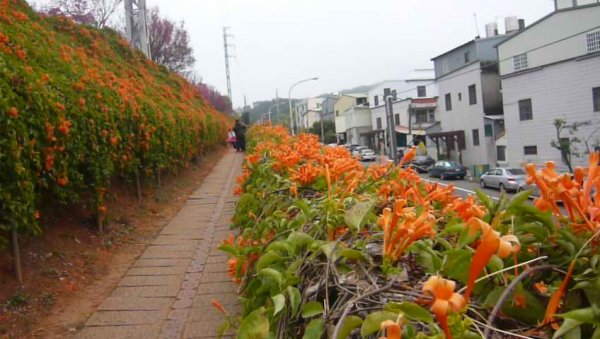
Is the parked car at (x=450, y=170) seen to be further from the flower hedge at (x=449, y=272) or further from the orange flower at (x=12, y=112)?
the flower hedge at (x=449, y=272)

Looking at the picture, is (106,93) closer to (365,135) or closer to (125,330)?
(125,330)

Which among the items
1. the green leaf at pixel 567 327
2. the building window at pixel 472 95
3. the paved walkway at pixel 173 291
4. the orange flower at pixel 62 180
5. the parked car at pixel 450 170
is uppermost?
the building window at pixel 472 95

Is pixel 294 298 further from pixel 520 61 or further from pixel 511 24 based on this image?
pixel 511 24

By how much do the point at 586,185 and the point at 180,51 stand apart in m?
31.9

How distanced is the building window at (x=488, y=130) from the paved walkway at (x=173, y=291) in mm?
29214

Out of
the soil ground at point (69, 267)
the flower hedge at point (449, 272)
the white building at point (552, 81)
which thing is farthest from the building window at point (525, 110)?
the flower hedge at point (449, 272)

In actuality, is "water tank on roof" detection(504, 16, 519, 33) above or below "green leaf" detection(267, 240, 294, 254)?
above

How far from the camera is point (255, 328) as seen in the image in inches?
54.2

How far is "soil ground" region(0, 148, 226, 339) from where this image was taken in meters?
4.14

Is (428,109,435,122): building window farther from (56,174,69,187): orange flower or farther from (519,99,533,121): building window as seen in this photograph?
(56,174,69,187): orange flower

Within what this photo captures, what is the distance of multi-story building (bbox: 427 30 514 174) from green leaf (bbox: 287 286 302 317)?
107 feet

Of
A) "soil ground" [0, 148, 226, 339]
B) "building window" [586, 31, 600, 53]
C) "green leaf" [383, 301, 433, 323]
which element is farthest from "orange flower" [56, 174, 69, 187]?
"building window" [586, 31, 600, 53]

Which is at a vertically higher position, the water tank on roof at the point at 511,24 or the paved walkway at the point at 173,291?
the water tank on roof at the point at 511,24

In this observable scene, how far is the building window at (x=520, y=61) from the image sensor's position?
98.9 ft
